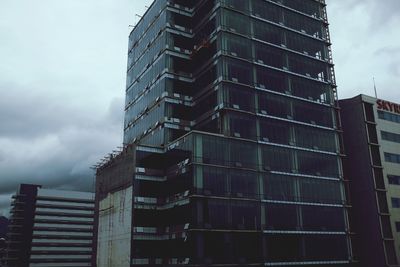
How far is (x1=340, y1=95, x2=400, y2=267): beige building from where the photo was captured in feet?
283

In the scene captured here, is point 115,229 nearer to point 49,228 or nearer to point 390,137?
point 390,137

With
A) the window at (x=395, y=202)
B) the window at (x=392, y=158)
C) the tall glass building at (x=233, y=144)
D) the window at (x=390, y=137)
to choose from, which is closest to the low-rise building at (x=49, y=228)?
the tall glass building at (x=233, y=144)

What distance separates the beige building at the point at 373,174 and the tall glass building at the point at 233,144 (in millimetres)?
5980

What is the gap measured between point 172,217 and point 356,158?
136 ft

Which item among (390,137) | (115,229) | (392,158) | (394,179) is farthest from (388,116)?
(115,229)

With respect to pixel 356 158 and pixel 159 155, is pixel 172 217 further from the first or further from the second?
pixel 356 158

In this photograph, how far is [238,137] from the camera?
7794 cm

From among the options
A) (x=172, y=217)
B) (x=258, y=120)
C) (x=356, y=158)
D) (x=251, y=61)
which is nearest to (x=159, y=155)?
(x=172, y=217)

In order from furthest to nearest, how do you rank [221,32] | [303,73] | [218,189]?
[303,73] < [221,32] < [218,189]

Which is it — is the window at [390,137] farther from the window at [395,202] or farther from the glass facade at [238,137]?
the window at [395,202]

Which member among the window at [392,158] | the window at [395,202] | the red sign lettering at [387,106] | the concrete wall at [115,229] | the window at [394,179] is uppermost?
the red sign lettering at [387,106]

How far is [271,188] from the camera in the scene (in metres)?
77.6

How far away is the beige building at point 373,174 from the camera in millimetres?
86250

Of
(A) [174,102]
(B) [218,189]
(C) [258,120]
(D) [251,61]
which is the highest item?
(D) [251,61]
